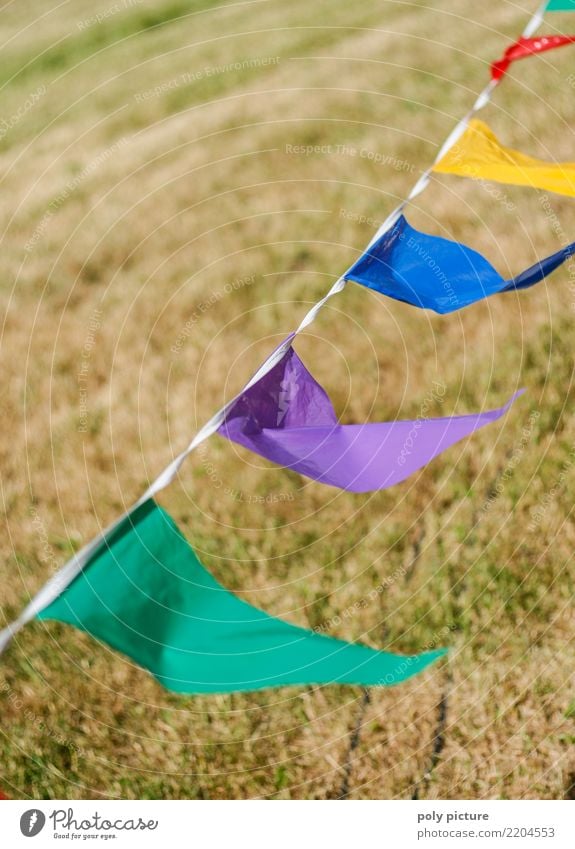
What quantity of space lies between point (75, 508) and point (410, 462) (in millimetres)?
1470

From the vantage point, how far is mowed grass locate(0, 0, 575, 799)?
2.05 metres

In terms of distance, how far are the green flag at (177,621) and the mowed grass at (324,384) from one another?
65 centimetres

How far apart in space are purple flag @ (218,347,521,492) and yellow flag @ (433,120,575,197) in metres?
0.74

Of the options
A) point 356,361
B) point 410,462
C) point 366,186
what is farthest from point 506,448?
point 366,186

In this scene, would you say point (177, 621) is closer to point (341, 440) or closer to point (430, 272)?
point (341, 440)

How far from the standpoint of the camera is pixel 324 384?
3053 millimetres

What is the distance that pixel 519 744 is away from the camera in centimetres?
199

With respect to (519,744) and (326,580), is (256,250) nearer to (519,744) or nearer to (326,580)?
(326,580)
